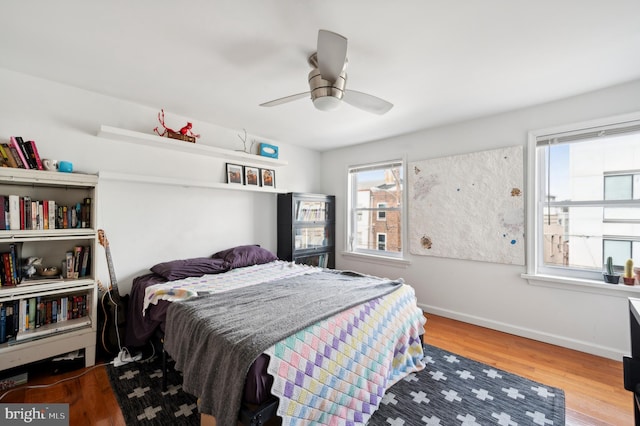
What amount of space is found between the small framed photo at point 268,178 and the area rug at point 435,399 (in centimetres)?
230

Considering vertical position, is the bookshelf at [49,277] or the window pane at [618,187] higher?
the window pane at [618,187]

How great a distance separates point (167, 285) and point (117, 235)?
2.68ft

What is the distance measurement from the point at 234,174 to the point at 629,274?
3992mm

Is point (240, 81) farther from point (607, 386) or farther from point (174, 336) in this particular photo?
point (607, 386)

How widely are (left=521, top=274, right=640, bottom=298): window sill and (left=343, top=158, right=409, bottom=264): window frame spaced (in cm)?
136

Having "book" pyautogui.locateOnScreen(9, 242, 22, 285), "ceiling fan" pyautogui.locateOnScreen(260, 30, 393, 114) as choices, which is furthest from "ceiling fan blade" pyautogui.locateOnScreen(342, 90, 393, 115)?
"book" pyautogui.locateOnScreen(9, 242, 22, 285)

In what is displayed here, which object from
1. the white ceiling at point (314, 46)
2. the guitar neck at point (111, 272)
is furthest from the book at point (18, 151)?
the guitar neck at point (111, 272)

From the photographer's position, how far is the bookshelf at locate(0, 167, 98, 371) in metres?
1.90

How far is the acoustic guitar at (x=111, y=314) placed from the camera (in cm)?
229

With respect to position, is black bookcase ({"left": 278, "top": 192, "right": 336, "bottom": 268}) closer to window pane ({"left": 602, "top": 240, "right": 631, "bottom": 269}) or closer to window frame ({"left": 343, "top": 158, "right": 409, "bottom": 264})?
window frame ({"left": 343, "top": 158, "right": 409, "bottom": 264})

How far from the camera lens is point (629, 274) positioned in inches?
89.6

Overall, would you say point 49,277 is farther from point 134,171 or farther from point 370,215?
point 370,215

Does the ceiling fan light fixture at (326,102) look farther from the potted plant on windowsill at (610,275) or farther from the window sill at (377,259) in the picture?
the potted plant on windowsill at (610,275)

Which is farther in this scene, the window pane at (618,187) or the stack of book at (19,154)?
the window pane at (618,187)
